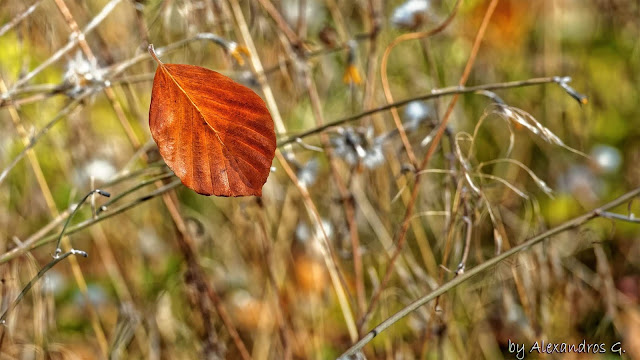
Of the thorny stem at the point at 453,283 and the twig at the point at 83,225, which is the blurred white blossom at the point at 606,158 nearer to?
the thorny stem at the point at 453,283


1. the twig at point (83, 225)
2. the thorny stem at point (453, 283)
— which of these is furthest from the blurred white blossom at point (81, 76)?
the thorny stem at point (453, 283)

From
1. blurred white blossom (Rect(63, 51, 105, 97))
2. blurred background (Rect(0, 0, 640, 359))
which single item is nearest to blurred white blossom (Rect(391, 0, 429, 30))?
blurred background (Rect(0, 0, 640, 359))

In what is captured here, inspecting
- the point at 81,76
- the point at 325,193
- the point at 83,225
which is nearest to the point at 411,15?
the point at 325,193

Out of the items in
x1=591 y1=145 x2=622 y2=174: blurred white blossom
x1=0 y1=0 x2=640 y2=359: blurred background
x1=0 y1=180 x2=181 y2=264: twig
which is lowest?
x1=591 y1=145 x2=622 y2=174: blurred white blossom

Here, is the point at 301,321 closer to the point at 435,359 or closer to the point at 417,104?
the point at 435,359

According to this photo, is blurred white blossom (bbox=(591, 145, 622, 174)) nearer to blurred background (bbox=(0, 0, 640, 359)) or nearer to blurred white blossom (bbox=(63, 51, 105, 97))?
blurred background (bbox=(0, 0, 640, 359))

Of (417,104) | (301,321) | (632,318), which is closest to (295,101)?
(417,104)
